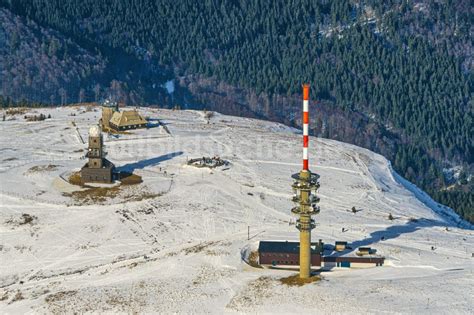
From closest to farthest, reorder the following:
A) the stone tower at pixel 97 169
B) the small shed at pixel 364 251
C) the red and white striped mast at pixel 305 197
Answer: the red and white striped mast at pixel 305 197
the small shed at pixel 364 251
the stone tower at pixel 97 169

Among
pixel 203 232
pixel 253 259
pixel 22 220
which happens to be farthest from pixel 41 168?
pixel 253 259

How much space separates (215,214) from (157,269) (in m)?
17.7

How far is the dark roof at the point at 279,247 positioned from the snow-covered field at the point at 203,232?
2.66 m

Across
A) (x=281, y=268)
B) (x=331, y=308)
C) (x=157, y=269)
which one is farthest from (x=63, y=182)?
(x=331, y=308)

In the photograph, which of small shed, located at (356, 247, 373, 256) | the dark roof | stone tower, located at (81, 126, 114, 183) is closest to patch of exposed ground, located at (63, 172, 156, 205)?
stone tower, located at (81, 126, 114, 183)

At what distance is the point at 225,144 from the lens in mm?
123500

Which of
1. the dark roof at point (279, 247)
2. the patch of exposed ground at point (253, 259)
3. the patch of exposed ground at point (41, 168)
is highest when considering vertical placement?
the patch of exposed ground at point (41, 168)

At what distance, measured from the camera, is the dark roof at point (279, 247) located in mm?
72562

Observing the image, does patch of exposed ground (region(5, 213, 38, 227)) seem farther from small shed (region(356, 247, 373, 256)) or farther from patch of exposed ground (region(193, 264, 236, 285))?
small shed (region(356, 247, 373, 256))

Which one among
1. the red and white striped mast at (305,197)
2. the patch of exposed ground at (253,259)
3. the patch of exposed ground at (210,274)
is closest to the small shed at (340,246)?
the patch of exposed ground at (253,259)

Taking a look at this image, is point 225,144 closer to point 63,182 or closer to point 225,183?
point 225,183

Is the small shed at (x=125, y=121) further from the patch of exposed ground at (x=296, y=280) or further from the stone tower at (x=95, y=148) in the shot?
the patch of exposed ground at (x=296, y=280)

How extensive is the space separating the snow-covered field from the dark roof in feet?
8.71

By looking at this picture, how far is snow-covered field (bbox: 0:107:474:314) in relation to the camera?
6494 cm
